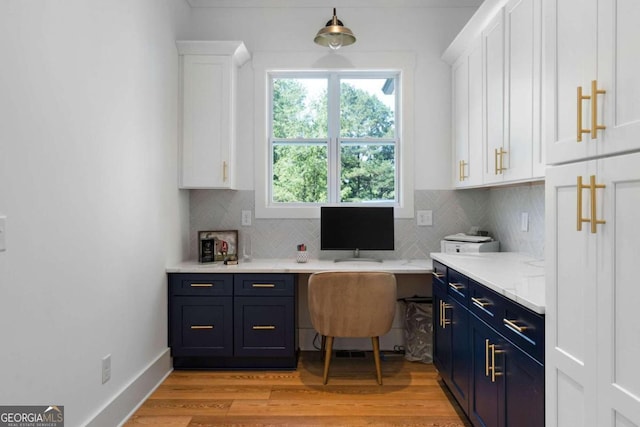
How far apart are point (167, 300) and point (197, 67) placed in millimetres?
1848

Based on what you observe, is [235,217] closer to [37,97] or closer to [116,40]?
[116,40]

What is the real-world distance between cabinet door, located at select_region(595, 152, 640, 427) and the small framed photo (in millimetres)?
2686

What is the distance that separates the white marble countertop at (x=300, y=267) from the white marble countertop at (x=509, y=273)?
1.05 ft

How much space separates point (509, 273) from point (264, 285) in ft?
5.56

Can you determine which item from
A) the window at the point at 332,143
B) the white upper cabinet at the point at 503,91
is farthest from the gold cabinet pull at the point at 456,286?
the window at the point at 332,143

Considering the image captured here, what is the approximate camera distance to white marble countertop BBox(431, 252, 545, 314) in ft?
4.94

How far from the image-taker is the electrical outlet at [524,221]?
9.09 ft

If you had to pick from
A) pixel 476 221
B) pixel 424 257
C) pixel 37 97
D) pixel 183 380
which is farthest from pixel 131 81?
pixel 476 221

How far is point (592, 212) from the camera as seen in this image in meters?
1.09

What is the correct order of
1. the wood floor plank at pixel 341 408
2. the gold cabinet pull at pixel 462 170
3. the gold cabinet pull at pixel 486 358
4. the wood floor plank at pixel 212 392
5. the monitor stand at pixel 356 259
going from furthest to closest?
the monitor stand at pixel 356 259
the gold cabinet pull at pixel 462 170
the wood floor plank at pixel 212 392
the wood floor plank at pixel 341 408
the gold cabinet pull at pixel 486 358

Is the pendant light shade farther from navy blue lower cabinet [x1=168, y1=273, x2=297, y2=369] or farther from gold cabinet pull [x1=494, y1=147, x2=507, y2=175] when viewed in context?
navy blue lower cabinet [x1=168, y1=273, x2=297, y2=369]

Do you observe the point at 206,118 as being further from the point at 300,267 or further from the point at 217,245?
the point at 300,267

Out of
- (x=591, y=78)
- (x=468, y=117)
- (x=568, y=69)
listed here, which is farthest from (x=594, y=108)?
(x=468, y=117)

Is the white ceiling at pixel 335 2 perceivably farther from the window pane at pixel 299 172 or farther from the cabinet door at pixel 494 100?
the window pane at pixel 299 172
